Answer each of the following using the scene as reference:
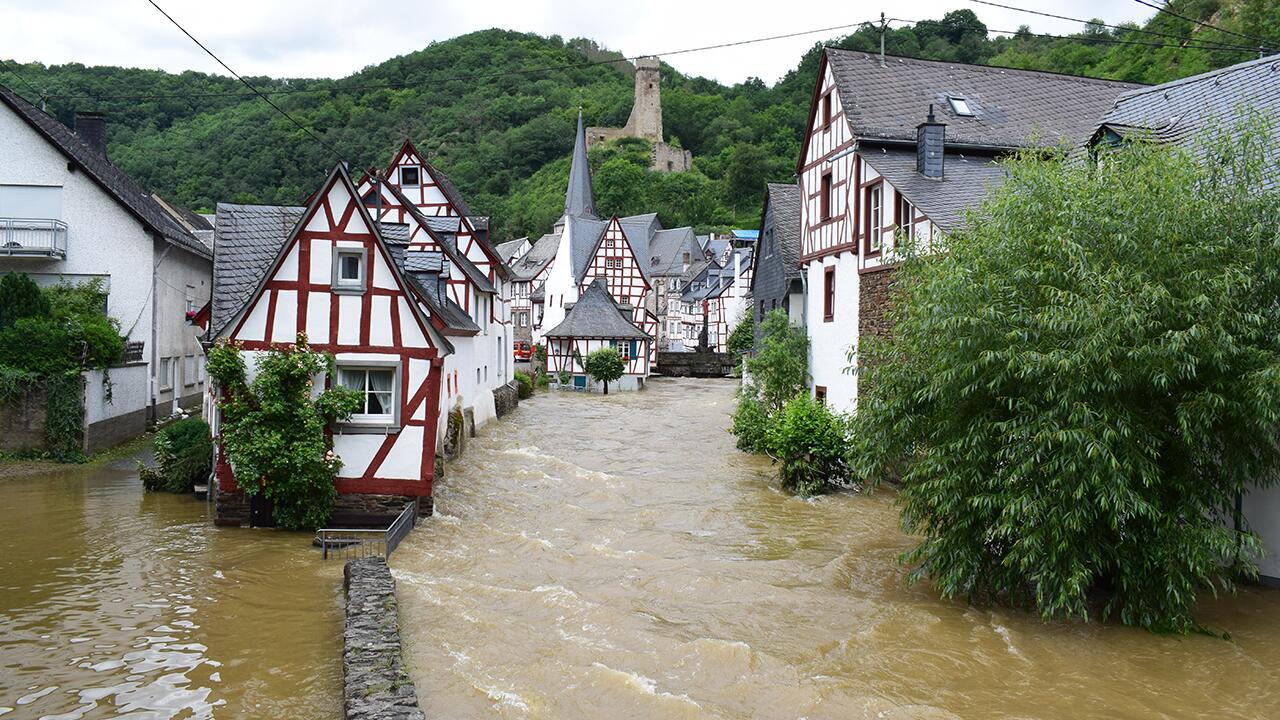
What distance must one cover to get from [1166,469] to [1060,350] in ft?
6.64

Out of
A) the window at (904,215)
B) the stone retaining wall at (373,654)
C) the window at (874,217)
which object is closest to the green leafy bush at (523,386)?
the window at (874,217)

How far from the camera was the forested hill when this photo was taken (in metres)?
44.8

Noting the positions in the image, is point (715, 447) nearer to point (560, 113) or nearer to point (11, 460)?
point (11, 460)

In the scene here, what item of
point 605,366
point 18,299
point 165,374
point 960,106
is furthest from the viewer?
point 605,366

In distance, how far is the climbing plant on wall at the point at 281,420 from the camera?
573 inches

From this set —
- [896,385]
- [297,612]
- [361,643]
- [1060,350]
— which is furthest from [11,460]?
[1060,350]

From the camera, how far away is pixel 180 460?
18.4m

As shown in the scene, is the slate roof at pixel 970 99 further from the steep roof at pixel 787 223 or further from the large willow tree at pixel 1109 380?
the large willow tree at pixel 1109 380

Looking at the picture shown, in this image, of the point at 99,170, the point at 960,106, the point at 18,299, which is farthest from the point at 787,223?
the point at 18,299

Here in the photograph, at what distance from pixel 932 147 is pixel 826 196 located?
4.10m

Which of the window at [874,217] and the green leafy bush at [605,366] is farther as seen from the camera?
the green leafy bush at [605,366]

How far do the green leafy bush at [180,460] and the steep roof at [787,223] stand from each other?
1620 cm

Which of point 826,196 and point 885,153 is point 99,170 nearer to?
point 826,196

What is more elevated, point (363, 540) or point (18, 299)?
point (18, 299)
